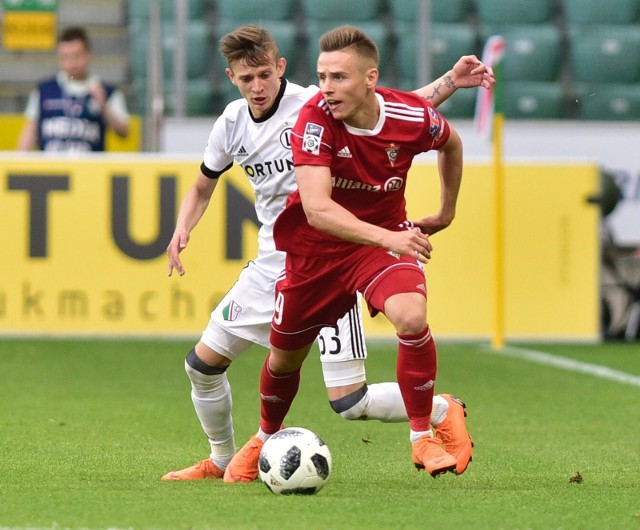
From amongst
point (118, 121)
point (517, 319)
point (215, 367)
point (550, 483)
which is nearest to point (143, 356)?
point (118, 121)

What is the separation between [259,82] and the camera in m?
5.78

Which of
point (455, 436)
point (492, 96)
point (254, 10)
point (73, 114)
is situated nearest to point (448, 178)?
point (455, 436)

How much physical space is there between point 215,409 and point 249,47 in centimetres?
151

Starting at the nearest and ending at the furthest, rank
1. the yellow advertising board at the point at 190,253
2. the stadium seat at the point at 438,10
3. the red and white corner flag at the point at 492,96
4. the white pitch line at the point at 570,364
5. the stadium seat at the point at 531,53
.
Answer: the white pitch line at the point at 570,364
the red and white corner flag at the point at 492,96
the yellow advertising board at the point at 190,253
the stadium seat at the point at 438,10
the stadium seat at the point at 531,53

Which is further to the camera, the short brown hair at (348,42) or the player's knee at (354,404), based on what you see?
the player's knee at (354,404)

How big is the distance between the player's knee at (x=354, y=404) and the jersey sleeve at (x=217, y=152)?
1.09 meters

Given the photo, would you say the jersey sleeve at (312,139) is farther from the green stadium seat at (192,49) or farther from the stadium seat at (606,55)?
the stadium seat at (606,55)

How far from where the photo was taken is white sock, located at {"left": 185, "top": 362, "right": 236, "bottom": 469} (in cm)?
599

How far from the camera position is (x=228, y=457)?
19.8 ft

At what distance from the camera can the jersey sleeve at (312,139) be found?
17.2 ft

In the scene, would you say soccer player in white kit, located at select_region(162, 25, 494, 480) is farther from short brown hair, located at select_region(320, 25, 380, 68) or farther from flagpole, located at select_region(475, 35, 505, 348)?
flagpole, located at select_region(475, 35, 505, 348)

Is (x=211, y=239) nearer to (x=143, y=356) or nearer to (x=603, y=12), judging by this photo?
(x=143, y=356)

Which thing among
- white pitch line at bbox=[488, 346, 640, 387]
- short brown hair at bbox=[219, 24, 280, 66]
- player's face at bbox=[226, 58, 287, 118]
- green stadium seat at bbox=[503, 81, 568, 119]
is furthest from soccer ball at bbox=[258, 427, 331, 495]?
green stadium seat at bbox=[503, 81, 568, 119]

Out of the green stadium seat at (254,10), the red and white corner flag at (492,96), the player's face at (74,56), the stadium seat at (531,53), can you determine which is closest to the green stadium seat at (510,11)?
the stadium seat at (531,53)
